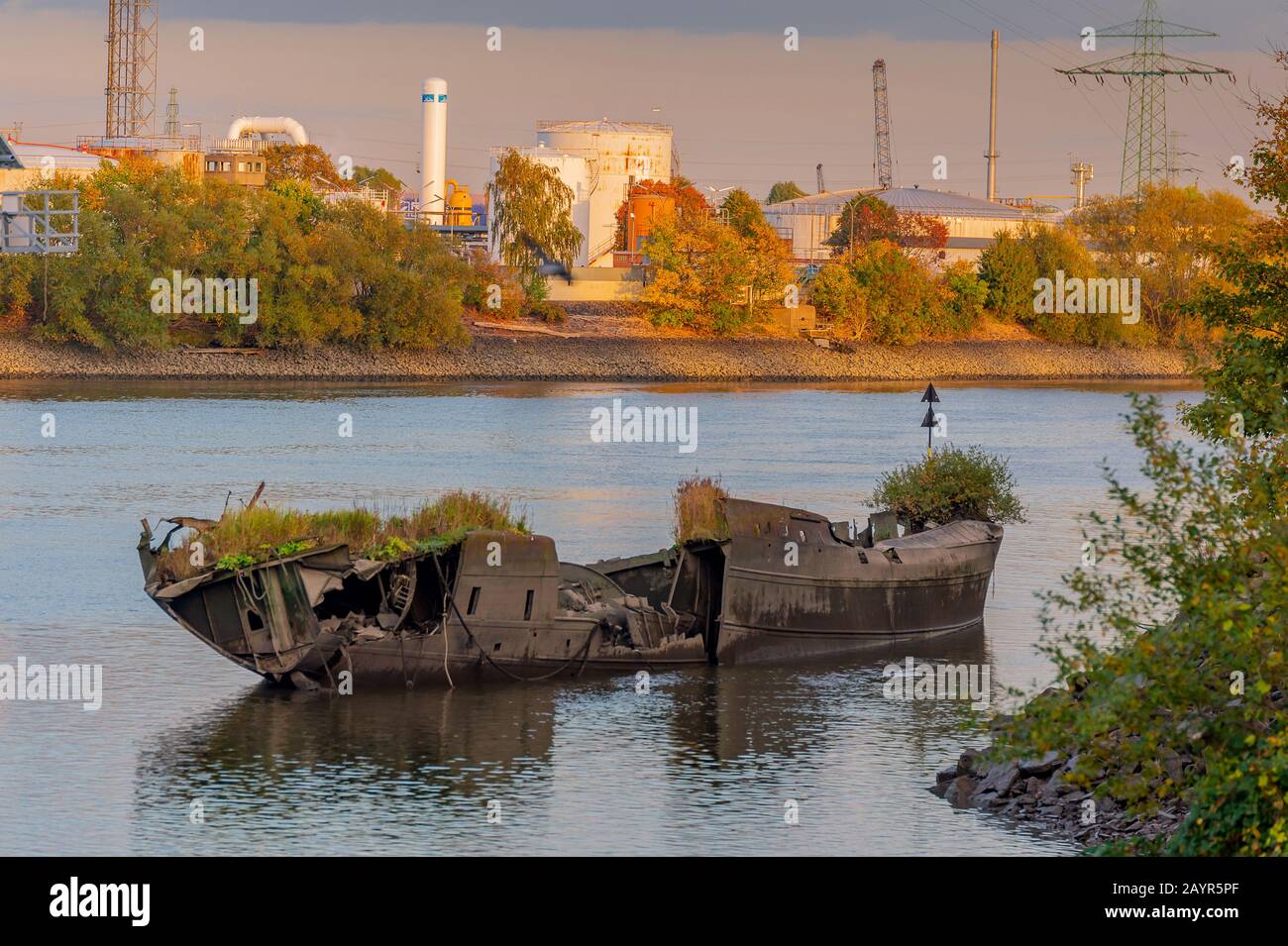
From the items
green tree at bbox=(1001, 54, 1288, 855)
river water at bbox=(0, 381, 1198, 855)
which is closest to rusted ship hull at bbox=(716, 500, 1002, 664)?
river water at bbox=(0, 381, 1198, 855)

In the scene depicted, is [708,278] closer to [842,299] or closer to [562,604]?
[842,299]

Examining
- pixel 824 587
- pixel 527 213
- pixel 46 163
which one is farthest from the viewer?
pixel 527 213

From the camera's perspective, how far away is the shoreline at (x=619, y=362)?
151 m

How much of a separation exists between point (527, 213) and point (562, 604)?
14745 cm

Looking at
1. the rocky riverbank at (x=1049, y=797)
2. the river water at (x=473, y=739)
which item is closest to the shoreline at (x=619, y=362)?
the river water at (x=473, y=739)

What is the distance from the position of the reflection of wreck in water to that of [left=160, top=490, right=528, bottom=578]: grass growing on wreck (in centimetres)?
25

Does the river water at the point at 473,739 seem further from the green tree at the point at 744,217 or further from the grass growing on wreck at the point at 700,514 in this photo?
the green tree at the point at 744,217

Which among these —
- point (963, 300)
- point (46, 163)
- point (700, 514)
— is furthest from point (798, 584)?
point (963, 300)

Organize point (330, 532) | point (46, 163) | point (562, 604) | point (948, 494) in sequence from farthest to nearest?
point (46, 163)
point (948, 494)
point (562, 604)
point (330, 532)

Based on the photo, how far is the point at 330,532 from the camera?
3669 cm

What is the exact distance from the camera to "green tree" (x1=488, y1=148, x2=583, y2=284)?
183375 mm

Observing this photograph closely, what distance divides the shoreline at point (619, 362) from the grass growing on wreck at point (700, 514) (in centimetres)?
11533
